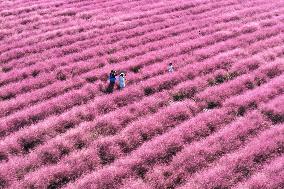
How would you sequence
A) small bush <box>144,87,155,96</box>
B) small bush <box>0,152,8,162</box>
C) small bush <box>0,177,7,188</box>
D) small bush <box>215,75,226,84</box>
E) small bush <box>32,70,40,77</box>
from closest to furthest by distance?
small bush <box>0,177,7,188</box>
small bush <box>0,152,8,162</box>
small bush <box>144,87,155,96</box>
small bush <box>215,75,226,84</box>
small bush <box>32,70,40,77</box>

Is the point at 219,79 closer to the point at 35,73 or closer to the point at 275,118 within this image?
the point at 275,118

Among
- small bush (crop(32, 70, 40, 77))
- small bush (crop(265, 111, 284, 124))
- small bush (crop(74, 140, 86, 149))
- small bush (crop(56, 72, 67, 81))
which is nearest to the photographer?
small bush (crop(74, 140, 86, 149))

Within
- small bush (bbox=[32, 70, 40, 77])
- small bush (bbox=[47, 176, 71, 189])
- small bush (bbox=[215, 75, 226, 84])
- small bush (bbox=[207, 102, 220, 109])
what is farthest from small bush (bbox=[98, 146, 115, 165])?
small bush (bbox=[32, 70, 40, 77])

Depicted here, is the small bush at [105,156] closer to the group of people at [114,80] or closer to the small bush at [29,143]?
the small bush at [29,143]

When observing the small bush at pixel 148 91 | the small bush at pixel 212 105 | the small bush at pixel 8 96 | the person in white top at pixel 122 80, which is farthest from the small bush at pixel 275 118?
the small bush at pixel 8 96

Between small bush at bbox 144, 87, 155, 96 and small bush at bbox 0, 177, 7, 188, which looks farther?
small bush at bbox 144, 87, 155, 96

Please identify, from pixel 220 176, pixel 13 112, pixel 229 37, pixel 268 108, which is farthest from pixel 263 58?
pixel 13 112

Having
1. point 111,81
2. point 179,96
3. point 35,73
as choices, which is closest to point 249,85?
point 179,96

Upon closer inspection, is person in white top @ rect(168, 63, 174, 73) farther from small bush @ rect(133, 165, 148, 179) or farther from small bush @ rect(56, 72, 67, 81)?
small bush @ rect(133, 165, 148, 179)

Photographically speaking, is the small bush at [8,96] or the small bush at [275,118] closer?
the small bush at [275,118]
